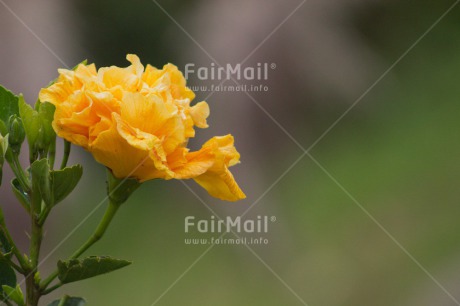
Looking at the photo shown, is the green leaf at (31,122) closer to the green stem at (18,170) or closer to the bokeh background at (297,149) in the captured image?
the green stem at (18,170)

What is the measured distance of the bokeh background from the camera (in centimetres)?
150

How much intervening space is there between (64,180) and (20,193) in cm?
5

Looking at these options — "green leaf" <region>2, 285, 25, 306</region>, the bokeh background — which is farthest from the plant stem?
the bokeh background

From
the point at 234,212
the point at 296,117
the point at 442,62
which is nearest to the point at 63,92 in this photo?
the point at 234,212

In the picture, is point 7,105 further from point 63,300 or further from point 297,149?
point 297,149

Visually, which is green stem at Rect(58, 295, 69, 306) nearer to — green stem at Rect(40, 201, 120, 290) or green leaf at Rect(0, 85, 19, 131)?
green stem at Rect(40, 201, 120, 290)

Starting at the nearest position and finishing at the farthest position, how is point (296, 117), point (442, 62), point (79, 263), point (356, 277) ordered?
point (79, 263)
point (356, 277)
point (296, 117)
point (442, 62)

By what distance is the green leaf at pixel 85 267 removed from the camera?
0.46 m

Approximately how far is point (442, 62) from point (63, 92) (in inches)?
60.2

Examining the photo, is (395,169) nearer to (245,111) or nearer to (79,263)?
(245,111)

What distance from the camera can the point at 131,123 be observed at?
18.2 inches

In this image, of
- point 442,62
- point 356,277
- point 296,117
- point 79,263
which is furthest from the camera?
point 442,62

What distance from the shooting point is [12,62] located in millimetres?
1577

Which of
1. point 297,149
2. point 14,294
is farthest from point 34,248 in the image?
point 297,149
